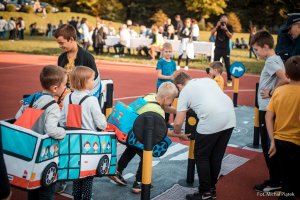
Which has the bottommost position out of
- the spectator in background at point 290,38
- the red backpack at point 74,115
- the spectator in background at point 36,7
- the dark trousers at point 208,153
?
the dark trousers at point 208,153

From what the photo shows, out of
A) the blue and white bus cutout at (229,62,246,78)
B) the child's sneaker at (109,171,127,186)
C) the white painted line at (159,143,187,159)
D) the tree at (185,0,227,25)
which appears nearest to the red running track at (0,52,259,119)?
the blue and white bus cutout at (229,62,246,78)

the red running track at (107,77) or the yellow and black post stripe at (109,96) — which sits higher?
the yellow and black post stripe at (109,96)

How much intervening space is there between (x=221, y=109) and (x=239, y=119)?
5071 mm

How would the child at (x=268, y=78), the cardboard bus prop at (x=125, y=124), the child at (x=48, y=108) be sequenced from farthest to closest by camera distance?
the child at (x=268, y=78)
the cardboard bus prop at (x=125, y=124)
the child at (x=48, y=108)

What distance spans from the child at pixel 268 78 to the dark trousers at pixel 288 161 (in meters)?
0.58

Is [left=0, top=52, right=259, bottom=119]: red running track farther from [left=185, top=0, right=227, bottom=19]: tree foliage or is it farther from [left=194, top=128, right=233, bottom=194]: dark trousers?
[left=185, top=0, right=227, bottom=19]: tree foliage

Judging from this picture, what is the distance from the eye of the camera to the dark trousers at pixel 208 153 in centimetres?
450

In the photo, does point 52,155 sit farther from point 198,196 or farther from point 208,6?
point 208,6

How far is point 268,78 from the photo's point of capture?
5.13 meters

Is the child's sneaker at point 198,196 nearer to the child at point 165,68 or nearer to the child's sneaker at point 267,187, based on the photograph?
the child's sneaker at point 267,187

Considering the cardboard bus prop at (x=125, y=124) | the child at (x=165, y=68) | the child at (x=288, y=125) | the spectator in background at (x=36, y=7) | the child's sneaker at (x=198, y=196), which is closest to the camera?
the child at (x=288, y=125)

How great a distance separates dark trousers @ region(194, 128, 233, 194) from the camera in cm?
450

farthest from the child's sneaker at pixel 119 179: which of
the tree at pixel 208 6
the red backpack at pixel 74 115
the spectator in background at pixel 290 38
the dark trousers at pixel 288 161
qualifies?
the tree at pixel 208 6

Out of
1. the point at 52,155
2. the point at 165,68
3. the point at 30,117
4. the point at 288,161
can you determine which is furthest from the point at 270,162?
the point at 165,68
